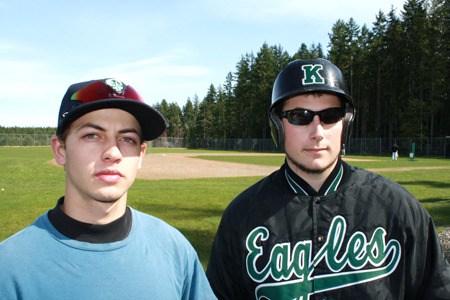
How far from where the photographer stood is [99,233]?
198cm

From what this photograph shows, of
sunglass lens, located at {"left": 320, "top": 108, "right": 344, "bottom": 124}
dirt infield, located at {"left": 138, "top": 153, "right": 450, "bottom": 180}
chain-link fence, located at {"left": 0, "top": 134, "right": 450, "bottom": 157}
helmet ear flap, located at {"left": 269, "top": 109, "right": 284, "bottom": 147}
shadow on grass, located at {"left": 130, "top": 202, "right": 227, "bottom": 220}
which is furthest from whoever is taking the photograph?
chain-link fence, located at {"left": 0, "top": 134, "right": 450, "bottom": 157}

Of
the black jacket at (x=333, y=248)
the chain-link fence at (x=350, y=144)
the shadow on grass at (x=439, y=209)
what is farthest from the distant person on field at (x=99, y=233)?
the chain-link fence at (x=350, y=144)

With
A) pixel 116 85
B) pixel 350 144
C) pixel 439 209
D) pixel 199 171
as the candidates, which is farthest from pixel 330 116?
pixel 350 144

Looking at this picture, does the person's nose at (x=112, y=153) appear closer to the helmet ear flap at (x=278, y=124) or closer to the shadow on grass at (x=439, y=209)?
the helmet ear flap at (x=278, y=124)

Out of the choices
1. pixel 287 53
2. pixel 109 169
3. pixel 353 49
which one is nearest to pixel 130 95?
pixel 109 169

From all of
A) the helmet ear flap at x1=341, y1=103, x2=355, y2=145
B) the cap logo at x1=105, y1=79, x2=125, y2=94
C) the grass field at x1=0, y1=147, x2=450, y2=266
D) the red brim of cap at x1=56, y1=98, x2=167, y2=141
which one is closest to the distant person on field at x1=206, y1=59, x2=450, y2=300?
the helmet ear flap at x1=341, y1=103, x2=355, y2=145

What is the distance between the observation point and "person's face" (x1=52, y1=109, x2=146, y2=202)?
199 cm

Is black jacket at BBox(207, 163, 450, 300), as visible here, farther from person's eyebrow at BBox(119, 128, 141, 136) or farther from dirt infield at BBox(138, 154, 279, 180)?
dirt infield at BBox(138, 154, 279, 180)

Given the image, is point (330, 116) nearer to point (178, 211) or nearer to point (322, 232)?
point (322, 232)

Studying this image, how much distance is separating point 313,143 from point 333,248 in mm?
669

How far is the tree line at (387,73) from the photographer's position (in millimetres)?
63125

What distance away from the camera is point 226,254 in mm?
2596

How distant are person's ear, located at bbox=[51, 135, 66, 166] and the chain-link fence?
1674 inches

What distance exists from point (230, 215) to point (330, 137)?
2.72 feet
